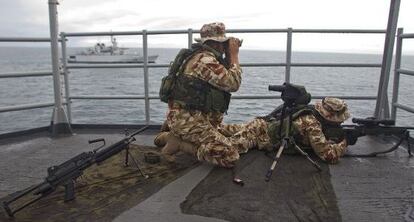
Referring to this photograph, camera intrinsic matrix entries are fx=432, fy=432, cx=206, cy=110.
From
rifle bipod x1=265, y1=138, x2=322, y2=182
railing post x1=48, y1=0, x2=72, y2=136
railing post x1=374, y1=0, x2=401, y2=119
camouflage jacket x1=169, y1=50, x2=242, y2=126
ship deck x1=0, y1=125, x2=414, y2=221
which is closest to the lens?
ship deck x1=0, y1=125, x2=414, y2=221

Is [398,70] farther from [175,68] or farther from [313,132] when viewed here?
[175,68]

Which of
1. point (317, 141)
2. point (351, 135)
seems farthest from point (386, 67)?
point (317, 141)

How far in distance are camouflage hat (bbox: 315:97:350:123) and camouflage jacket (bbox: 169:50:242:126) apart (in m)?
0.97

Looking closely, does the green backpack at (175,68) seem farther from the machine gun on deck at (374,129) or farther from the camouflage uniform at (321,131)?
the machine gun on deck at (374,129)

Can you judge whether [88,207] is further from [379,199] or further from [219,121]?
[379,199]

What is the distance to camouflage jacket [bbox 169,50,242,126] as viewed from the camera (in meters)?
3.78

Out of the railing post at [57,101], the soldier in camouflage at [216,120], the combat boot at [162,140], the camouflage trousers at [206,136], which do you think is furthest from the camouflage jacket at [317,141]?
the railing post at [57,101]

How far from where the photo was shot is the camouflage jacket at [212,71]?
3.78 m

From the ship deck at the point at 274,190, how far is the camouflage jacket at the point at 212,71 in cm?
75

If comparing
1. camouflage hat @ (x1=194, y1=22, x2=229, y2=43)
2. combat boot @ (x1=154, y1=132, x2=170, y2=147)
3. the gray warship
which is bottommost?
the gray warship

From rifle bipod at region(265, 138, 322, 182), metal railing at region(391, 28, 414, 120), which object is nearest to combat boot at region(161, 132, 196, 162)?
rifle bipod at region(265, 138, 322, 182)

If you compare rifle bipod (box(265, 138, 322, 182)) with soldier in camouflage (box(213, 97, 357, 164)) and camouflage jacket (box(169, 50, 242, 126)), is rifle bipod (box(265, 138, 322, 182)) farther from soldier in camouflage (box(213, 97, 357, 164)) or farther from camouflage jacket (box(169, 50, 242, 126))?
camouflage jacket (box(169, 50, 242, 126))

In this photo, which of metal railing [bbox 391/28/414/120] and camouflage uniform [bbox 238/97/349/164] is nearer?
camouflage uniform [bbox 238/97/349/164]

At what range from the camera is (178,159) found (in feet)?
13.5
